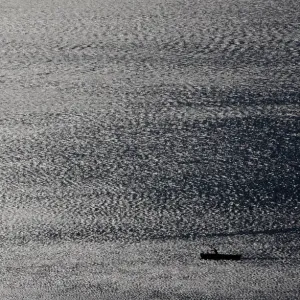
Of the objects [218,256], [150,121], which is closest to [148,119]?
[150,121]

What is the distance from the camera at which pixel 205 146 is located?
4.63 metres

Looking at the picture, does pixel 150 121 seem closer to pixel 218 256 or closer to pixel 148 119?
pixel 148 119

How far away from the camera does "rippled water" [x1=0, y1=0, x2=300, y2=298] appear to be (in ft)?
12.9

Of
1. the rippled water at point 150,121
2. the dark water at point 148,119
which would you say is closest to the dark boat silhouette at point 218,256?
the rippled water at point 150,121

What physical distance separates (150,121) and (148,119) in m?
0.03

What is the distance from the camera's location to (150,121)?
4934 millimetres

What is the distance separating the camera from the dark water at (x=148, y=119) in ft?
13.0

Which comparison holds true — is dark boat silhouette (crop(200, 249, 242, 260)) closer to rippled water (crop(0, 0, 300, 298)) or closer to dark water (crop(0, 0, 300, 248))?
rippled water (crop(0, 0, 300, 298))

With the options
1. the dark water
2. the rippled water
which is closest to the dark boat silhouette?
the rippled water

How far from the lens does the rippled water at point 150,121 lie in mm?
3930

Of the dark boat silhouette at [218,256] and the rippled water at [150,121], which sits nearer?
the dark boat silhouette at [218,256]

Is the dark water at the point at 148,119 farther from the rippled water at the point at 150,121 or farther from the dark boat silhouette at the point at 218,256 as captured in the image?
the dark boat silhouette at the point at 218,256

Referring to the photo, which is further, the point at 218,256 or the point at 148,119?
the point at 148,119

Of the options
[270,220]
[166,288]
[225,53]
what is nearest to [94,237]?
[166,288]
